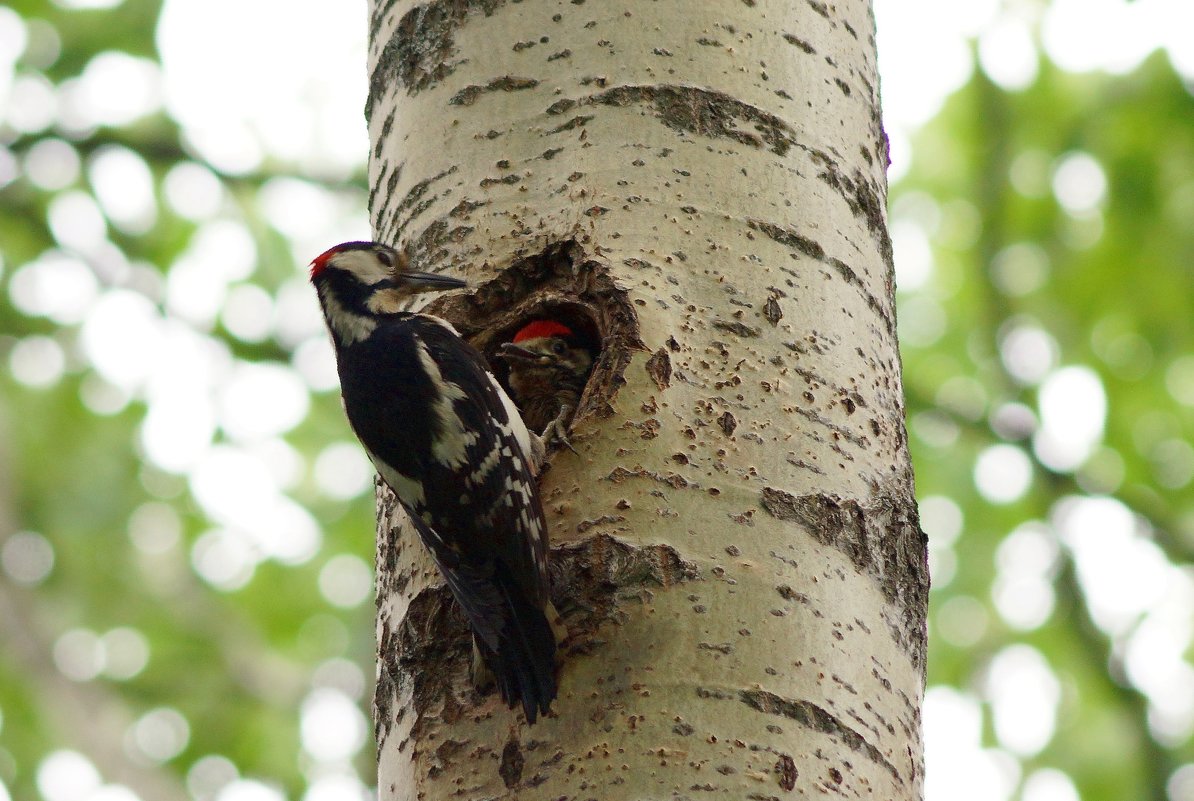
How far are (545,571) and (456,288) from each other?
70cm

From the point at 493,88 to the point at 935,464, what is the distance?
3.43 meters

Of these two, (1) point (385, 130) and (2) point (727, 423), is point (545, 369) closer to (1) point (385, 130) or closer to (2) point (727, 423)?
(1) point (385, 130)

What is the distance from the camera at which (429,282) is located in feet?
8.64

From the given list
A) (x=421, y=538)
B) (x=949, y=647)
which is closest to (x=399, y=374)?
(x=421, y=538)

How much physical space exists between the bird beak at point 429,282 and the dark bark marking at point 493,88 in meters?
0.35

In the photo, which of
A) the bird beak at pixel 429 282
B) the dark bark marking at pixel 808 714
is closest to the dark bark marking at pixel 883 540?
the dark bark marking at pixel 808 714

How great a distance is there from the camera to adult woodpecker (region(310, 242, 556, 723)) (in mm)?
2104

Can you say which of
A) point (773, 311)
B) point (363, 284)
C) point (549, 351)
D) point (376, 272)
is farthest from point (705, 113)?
point (549, 351)

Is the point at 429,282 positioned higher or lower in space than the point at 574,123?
lower

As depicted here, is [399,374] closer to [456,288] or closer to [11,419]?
[456,288]

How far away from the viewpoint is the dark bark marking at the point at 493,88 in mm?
→ 2578

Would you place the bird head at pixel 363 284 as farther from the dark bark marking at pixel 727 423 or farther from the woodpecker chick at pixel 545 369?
the dark bark marking at pixel 727 423

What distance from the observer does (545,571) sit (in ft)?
7.18

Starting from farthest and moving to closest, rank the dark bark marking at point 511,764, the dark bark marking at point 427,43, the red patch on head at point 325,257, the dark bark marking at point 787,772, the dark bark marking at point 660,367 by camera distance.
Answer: the red patch on head at point 325,257 < the dark bark marking at point 427,43 < the dark bark marking at point 660,367 < the dark bark marking at point 511,764 < the dark bark marking at point 787,772
